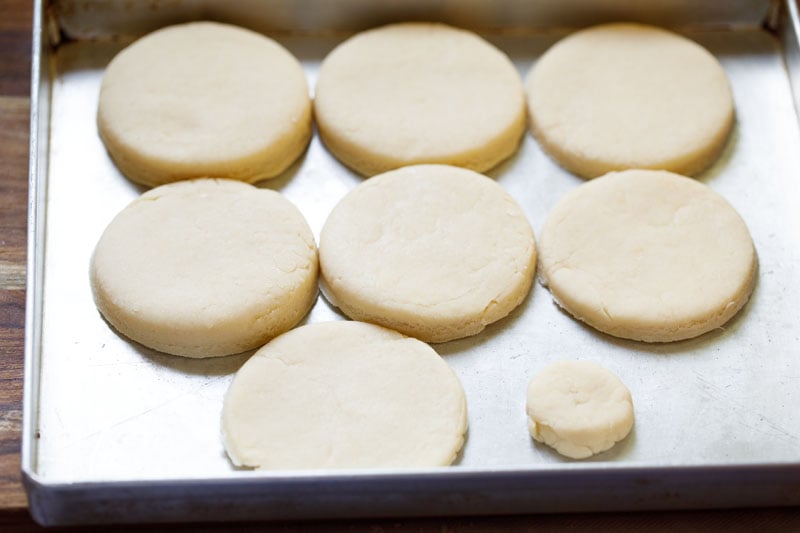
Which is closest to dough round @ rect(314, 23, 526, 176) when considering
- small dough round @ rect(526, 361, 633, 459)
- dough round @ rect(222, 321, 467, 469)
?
dough round @ rect(222, 321, 467, 469)

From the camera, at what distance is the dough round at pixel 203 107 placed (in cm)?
195

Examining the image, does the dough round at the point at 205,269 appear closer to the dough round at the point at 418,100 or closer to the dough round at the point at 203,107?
the dough round at the point at 203,107

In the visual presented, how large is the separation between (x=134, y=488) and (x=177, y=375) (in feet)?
1.00

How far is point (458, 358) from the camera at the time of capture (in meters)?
1.77

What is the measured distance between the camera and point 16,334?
5.91 ft

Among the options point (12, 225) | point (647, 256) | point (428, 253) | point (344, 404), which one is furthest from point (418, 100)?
point (12, 225)

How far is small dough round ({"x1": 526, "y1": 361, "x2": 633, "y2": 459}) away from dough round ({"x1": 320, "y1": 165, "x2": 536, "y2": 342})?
19 centimetres

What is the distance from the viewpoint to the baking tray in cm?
151

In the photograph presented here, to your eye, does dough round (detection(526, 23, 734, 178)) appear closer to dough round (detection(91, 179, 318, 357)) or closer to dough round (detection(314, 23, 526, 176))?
dough round (detection(314, 23, 526, 176))

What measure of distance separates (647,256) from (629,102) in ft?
1.38

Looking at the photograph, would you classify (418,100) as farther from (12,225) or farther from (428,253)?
(12,225)

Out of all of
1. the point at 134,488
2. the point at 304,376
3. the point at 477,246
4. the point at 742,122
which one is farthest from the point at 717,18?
the point at 134,488

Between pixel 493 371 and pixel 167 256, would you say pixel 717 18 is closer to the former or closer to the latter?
pixel 493 371

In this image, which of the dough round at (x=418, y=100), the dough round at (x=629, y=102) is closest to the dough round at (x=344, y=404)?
the dough round at (x=418, y=100)
